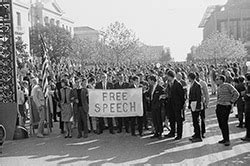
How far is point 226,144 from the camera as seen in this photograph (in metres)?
9.70

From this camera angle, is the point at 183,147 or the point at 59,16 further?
the point at 59,16

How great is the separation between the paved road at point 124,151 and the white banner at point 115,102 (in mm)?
743

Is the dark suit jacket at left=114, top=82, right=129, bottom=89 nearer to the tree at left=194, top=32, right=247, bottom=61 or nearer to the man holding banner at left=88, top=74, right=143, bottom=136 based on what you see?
the man holding banner at left=88, top=74, right=143, bottom=136

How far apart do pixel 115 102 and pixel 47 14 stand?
71.8m

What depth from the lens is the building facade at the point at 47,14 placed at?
76125 mm

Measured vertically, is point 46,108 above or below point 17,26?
below

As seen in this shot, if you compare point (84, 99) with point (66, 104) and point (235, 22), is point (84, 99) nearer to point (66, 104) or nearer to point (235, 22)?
Answer: point (66, 104)

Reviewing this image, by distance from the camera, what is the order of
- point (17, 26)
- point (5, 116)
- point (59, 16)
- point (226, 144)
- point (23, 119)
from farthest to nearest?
1. point (59, 16)
2. point (17, 26)
3. point (23, 119)
4. point (5, 116)
5. point (226, 144)

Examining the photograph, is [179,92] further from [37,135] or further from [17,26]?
[17,26]

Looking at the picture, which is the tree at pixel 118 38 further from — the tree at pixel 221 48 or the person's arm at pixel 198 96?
the person's arm at pixel 198 96

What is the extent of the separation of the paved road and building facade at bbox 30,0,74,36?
6179 centimetres

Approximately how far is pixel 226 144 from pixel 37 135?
19.5 ft

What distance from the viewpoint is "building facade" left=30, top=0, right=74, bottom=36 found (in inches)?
2997

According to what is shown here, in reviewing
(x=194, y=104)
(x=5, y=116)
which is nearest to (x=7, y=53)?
(x=5, y=116)
